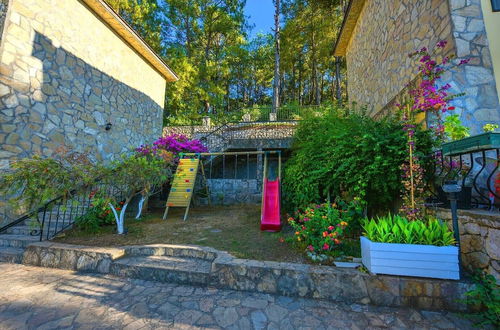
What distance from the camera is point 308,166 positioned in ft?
12.5

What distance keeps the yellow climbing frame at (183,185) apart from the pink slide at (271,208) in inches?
73.8

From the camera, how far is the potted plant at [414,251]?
1.92 meters

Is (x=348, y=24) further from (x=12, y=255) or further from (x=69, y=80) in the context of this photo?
(x=12, y=255)

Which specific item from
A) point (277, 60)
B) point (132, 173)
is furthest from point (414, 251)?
point (277, 60)

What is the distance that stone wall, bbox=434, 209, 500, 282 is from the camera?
5.88 ft

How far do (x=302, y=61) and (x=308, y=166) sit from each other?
64.3 feet

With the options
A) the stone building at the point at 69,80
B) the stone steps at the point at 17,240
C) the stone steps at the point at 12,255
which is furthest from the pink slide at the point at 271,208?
the stone building at the point at 69,80

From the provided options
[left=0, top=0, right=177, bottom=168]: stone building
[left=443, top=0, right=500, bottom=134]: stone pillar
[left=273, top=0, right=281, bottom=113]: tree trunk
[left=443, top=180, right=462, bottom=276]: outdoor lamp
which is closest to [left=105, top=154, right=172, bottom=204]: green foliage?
[left=0, top=0, right=177, bottom=168]: stone building

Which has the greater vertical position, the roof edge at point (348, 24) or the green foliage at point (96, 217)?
the roof edge at point (348, 24)

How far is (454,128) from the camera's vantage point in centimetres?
253

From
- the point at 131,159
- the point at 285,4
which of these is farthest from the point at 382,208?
the point at 285,4

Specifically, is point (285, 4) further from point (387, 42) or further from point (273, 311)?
point (273, 311)

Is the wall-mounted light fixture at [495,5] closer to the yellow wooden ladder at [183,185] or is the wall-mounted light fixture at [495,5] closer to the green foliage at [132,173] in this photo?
the green foliage at [132,173]

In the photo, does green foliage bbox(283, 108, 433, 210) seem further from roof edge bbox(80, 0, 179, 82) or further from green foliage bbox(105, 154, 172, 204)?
roof edge bbox(80, 0, 179, 82)
